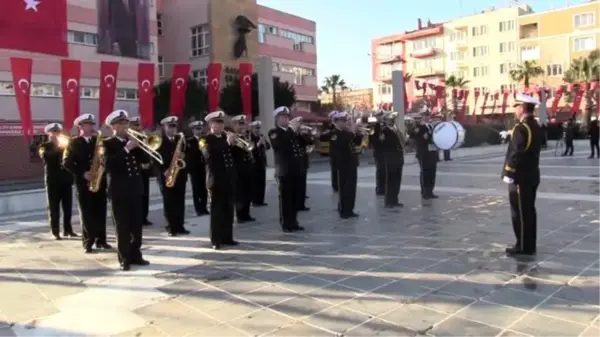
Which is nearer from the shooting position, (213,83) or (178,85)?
(178,85)

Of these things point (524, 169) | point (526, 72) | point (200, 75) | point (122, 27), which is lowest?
point (524, 169)

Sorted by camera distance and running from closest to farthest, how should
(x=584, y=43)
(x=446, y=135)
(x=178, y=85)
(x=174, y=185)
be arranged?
1. (x=174, y=185)
2. (x=446, y=135)
3. (x=178, y=85)
4. (x=584, y=43)

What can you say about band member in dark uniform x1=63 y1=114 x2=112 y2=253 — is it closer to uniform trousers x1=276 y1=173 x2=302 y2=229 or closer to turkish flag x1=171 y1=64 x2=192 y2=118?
uniform trousers x1=276 y1=173 x2=302 y2=229

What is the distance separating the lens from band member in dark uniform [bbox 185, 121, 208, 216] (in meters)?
9.85

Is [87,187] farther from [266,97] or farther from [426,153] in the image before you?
[266,97]

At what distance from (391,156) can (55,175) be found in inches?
238

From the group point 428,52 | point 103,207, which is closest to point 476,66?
point 428,52

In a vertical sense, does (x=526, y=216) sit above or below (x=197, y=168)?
below

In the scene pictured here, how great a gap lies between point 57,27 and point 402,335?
45.0 ft

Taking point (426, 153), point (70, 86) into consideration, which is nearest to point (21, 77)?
point (70, 86)

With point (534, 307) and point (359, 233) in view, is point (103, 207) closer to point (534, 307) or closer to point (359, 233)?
point (359, 233)

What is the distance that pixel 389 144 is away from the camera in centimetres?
1078

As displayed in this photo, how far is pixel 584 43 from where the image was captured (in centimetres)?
A: 5825

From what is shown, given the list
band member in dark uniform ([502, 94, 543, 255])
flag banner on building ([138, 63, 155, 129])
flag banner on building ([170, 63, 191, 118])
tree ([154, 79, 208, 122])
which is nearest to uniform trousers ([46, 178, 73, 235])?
band member in dark uniform ([502, 94, 543, 255])
